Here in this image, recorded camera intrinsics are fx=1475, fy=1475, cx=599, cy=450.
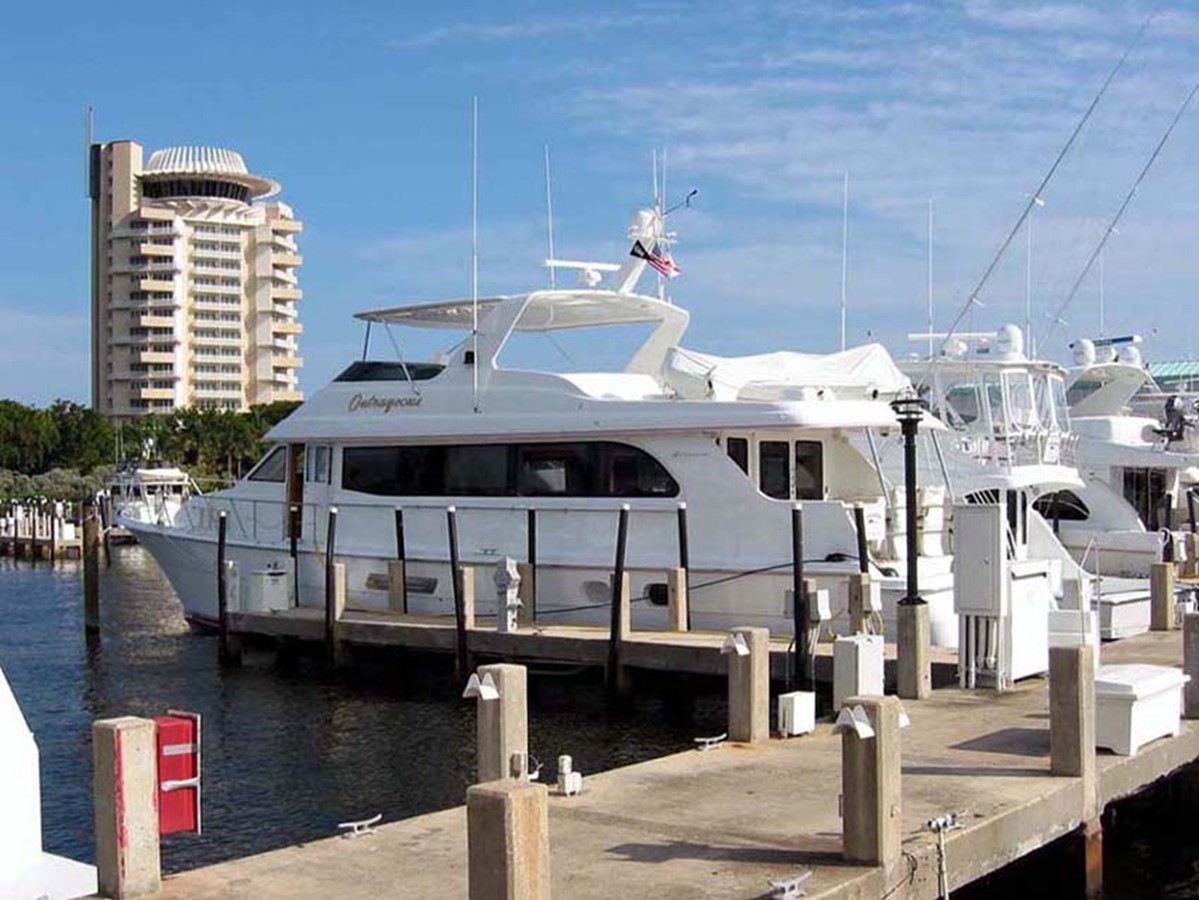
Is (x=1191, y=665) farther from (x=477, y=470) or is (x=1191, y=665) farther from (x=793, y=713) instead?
(x=477, y=470)

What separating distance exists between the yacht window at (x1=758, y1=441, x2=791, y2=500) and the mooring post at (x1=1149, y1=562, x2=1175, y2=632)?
4812 millimetres

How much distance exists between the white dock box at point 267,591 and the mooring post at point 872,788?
15.8m

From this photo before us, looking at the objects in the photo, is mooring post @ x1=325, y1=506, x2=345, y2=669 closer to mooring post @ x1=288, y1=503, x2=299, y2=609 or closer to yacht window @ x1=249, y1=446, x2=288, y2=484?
mooring post @ x1=288, y1=503, x2=299, y2=609

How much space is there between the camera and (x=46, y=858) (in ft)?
23.1

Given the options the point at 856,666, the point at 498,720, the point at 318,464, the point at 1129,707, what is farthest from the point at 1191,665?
the point at 318,464

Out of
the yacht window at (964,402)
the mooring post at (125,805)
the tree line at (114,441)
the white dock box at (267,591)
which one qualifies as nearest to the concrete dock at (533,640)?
the white dock box at (267,591)

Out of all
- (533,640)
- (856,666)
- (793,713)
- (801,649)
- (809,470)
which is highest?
(809,470)

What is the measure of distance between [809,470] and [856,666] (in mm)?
8415

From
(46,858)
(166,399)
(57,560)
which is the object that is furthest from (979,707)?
(166,399)

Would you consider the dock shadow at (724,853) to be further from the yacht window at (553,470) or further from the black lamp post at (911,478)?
the yacht window at (553,470)

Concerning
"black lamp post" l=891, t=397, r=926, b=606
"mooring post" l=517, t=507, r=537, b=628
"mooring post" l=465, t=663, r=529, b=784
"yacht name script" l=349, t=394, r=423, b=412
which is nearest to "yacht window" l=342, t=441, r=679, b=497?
"yacht name script" l=349, t=394, r=423, b=412

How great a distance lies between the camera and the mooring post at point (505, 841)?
602cm

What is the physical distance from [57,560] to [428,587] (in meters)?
33.2

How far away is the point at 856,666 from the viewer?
38.8ft
